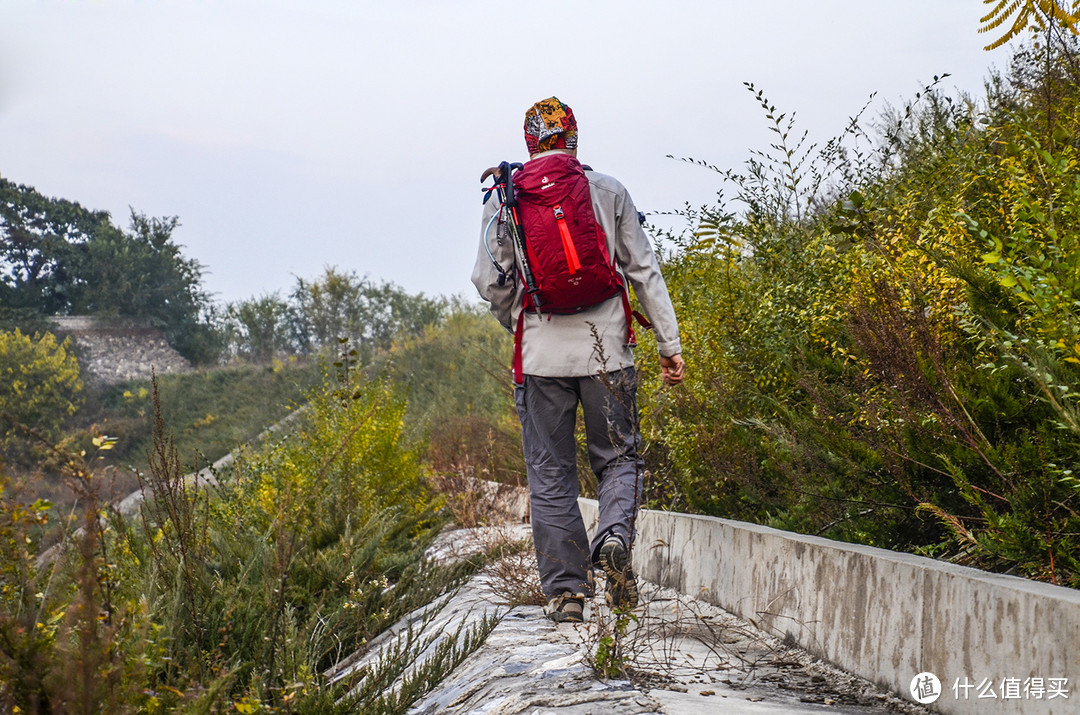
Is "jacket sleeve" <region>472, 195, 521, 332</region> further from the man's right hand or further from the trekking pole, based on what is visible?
the man's right hand

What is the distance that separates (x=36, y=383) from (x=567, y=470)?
46436 mm

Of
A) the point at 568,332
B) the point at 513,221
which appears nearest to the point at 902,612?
the point at 568,332

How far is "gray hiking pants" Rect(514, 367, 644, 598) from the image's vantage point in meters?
4.26

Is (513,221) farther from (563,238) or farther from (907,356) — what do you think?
(907,356)

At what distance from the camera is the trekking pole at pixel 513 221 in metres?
4.27

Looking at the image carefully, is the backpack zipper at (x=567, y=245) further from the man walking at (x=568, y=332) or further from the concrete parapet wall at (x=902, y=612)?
the concrete parapet wall at (x=902, y=612)

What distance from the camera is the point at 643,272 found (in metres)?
4.46

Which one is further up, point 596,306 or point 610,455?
point 596,306

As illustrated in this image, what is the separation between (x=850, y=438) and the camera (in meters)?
3.88

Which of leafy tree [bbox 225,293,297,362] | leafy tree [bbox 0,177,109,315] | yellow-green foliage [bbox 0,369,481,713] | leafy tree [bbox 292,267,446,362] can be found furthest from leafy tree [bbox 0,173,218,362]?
yellow-green foliage [bbox 0,369,481,713]

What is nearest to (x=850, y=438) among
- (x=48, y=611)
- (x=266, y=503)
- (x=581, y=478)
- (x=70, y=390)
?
(x=48, y=611)

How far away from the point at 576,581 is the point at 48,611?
2100 millimetres

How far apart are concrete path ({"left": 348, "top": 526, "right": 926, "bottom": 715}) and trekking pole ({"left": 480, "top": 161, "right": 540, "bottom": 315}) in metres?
1.44

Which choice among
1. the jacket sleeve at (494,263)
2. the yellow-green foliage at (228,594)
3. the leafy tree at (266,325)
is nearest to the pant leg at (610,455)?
the jacket sleeve at (494,263)
